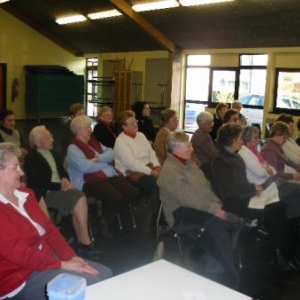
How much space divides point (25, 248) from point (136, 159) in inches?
93.9

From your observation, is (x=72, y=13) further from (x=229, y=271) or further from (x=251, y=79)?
(x=229, y=271)

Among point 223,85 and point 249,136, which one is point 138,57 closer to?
point 223,85

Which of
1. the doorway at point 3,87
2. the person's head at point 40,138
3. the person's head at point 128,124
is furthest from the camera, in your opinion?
the doorway at point 3,87

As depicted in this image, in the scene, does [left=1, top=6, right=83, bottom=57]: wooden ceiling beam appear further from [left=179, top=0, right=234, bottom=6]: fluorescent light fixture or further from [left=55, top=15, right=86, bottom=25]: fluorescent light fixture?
[left=179, top=0, right=234, bottom=6]: fluorescent light fixture

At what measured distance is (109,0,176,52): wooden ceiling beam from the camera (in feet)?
29.5

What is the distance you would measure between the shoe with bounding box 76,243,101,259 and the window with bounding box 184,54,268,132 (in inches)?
258

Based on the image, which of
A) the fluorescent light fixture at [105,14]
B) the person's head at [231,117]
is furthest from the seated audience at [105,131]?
the fluorescent light fixture at [105,14]

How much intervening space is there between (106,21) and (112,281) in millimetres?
9969

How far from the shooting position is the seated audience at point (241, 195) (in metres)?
3.21

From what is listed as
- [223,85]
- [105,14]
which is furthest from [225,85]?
[105,14]

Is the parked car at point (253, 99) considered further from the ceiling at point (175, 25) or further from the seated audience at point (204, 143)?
the seated audience at point (204, 143)

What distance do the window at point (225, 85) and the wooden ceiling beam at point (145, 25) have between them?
2.50 feet

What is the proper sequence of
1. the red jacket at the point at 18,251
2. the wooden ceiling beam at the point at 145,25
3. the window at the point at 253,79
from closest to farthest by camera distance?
the red jacket at the point at 18,251
the wooden ceiling beam at the point at 145,25
the window at the point at 253,79

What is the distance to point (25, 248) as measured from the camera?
1.94 meters
